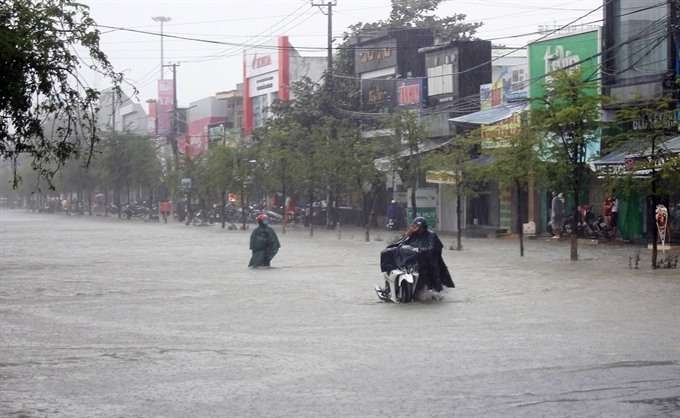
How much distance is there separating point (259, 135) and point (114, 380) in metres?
53.3

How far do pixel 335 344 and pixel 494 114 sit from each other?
3247 cm

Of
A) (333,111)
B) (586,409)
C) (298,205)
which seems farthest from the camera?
(298,205)

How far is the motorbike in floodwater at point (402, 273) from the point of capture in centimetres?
1938

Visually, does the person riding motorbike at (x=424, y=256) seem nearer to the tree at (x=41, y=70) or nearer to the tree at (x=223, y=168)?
the tree at (x=41, y=70)

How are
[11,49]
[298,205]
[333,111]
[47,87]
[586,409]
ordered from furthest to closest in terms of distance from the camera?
[298,205]
[333,111]
[47,87]
[11,49]
[586,409]

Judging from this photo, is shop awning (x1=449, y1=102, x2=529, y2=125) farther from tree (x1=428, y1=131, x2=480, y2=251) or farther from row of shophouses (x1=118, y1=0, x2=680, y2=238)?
tree (x1=428, y1=131, x2=480, y2=251)

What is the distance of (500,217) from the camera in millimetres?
48438

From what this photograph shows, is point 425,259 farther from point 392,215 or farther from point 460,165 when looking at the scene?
point 392,215

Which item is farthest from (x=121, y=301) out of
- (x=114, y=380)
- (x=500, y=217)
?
(x=500, y=217)

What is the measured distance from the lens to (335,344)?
14016mm

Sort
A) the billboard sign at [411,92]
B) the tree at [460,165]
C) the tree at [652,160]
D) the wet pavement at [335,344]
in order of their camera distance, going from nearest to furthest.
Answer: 1. the wet pavement at [335,344]
2. the tree at [652,160]
3. the tree at [460,165]
4. the billboard sign at [411,92]

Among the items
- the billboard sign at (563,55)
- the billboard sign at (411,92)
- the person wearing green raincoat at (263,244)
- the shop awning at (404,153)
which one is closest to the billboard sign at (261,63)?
the billboard sign at (411,92)

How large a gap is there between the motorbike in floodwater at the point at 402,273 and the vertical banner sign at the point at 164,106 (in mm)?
87287

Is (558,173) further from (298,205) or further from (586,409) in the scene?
(298,205)
